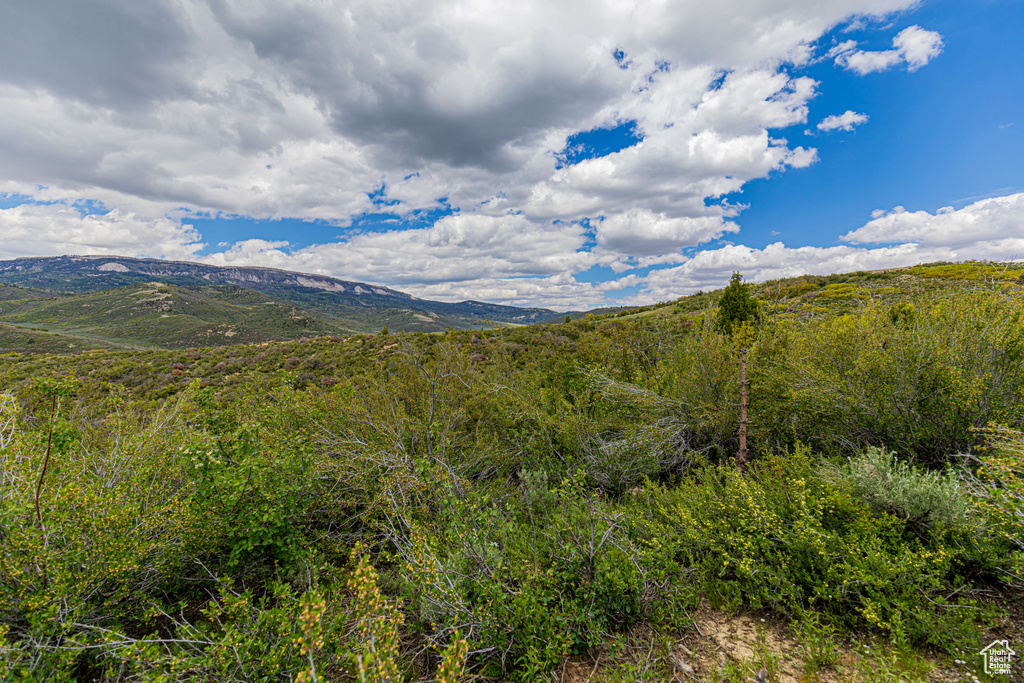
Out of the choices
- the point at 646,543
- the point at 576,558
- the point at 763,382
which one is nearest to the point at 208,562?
the point at 576,558

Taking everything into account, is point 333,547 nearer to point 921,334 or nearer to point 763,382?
point 763,382

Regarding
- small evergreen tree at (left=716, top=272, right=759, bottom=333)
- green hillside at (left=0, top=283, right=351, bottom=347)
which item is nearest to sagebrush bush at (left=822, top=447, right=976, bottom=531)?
small evergreen tree at (left=716, top=272, right=759, bottom=333)

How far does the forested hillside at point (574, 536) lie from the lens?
2842 millimetres

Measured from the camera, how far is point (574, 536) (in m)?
3.89

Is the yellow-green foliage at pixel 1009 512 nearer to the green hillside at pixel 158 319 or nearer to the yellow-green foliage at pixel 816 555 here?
the yellow-green foliage at pixel 816 555

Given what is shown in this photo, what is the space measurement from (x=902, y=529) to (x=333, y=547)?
6330 mm

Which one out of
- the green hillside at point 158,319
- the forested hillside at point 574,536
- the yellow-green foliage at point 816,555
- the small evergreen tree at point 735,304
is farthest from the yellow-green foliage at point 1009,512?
the green hillside at point 158,319

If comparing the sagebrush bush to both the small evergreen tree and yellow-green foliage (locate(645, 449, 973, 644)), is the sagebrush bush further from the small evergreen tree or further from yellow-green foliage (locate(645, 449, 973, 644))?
the small evergreen tree

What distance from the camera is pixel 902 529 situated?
338 cm

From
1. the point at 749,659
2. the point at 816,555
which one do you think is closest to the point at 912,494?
the point at 816,555

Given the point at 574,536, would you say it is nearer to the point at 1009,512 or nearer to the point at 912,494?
the point at 912,494

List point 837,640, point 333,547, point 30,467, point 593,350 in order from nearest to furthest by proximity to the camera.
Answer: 1. point 837,640
2. point 30,467
3. point 333,547
4. point 593,350

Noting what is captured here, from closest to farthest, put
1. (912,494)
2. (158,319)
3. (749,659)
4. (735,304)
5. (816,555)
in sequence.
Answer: (749,659)
(816,555)
(912,494)
(735,304)
(158,319)

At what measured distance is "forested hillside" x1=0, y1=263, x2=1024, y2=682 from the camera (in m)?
2.84
